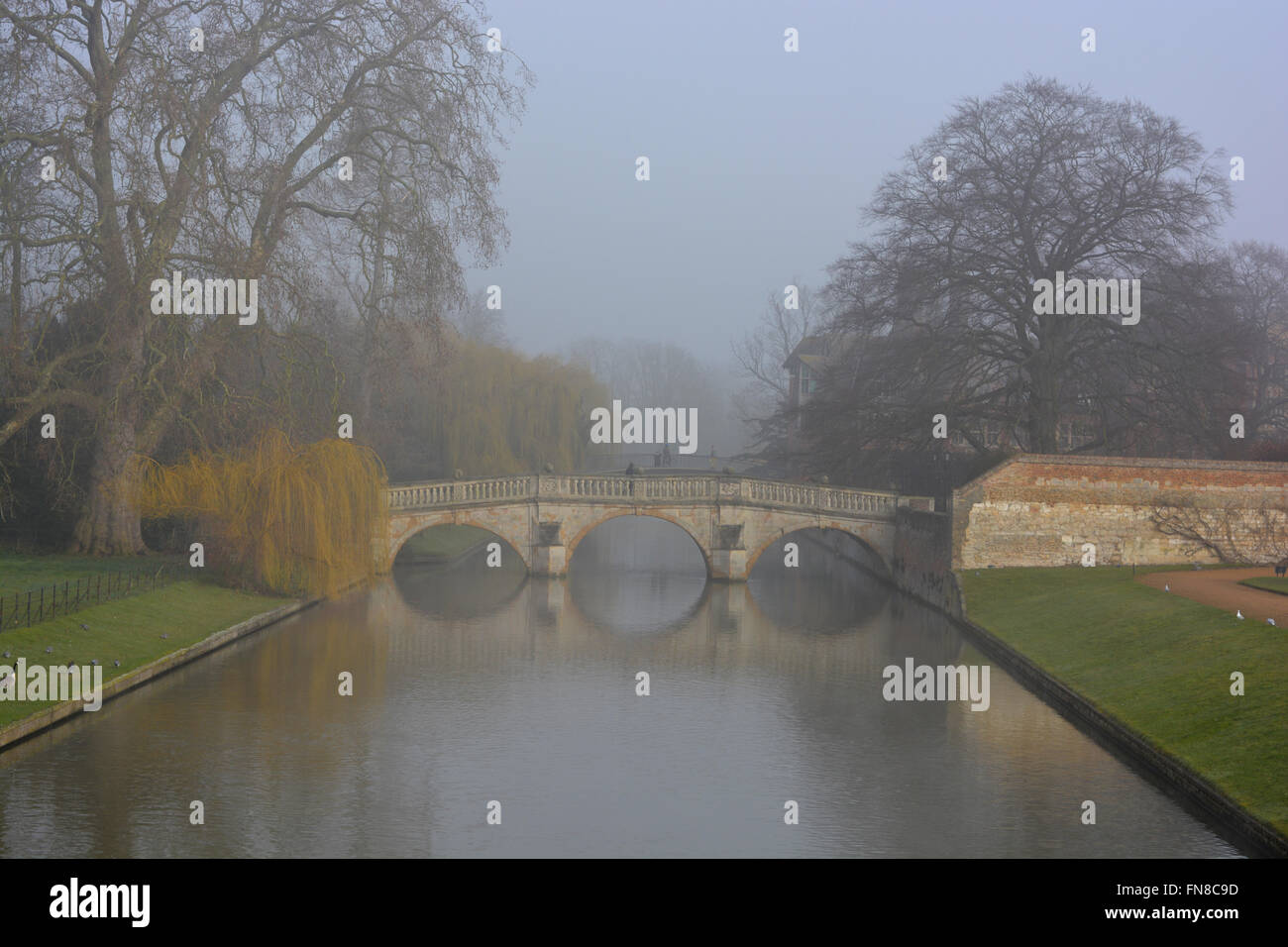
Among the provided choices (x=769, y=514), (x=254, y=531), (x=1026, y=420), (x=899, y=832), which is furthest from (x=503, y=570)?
(x=899, y=832)

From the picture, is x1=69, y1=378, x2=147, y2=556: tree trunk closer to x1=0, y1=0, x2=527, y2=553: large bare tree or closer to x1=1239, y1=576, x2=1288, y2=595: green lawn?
x1=0, y1=0, x2=527, y2=553: large bare tree

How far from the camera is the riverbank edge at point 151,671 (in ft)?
54.6

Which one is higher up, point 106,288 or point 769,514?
point 106,288

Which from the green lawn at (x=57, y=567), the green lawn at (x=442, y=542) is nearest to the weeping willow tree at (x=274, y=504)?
the green lawn at (x=57, y=567)

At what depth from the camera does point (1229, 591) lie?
25.3 metres

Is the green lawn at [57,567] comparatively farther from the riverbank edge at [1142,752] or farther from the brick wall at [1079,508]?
the brick wall at [1079,508]

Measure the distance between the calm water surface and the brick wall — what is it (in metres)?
4.38

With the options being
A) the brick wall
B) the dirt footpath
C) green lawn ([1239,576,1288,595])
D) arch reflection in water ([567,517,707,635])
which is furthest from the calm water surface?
green lawn ([1239,576,1288,595])

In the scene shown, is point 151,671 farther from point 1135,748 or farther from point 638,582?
point 638,582

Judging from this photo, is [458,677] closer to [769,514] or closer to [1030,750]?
[1030,750]

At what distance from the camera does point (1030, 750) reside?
59.2 feet

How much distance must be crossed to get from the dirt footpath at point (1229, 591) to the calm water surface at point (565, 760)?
409 centimetres

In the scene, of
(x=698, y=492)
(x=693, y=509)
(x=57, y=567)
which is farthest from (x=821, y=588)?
(x=57, y=567)
